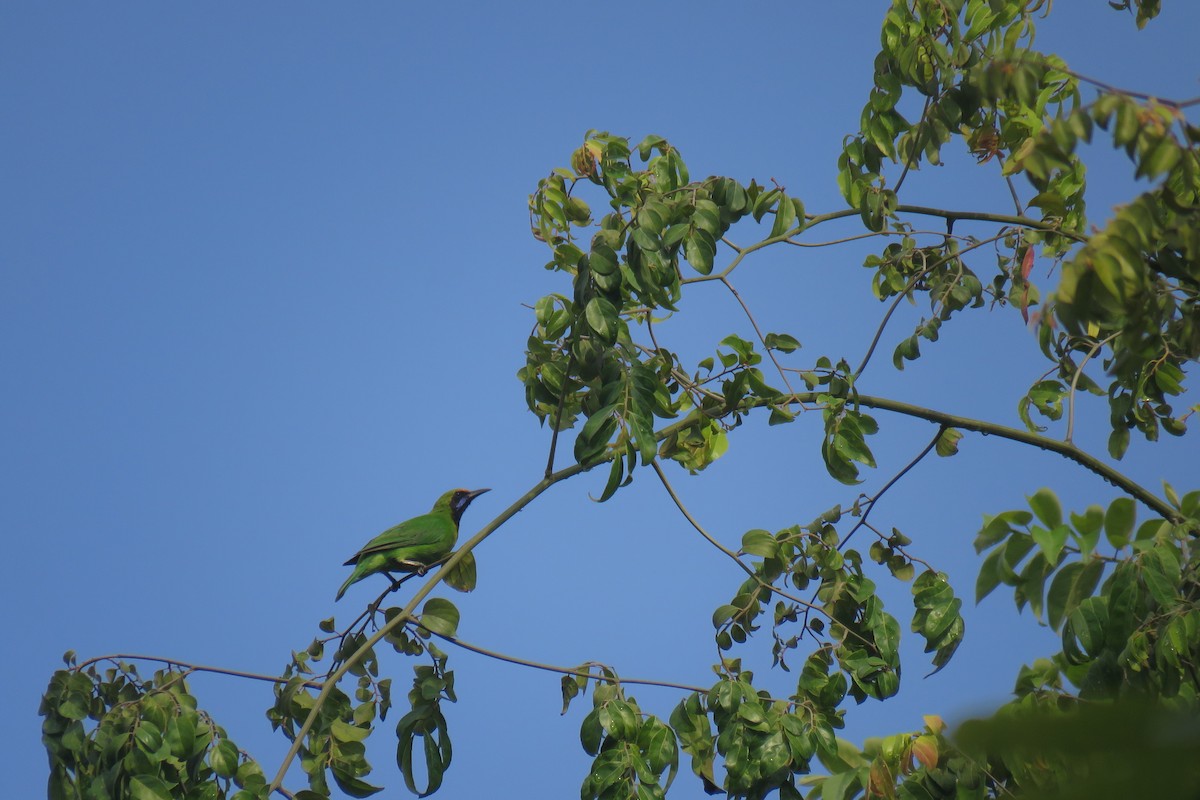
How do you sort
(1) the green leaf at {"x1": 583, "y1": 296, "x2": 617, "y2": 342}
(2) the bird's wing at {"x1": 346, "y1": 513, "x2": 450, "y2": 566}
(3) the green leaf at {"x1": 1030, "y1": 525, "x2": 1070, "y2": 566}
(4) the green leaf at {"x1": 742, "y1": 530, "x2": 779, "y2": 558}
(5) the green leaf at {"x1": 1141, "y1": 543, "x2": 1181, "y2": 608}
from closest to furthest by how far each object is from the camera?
(3) the green leaf at {"x1": 1030, "y1": 525, "x2": 1070, "y2": 566} < (5) the green leaf at {"x1": 1141, "y1": 543, "x2": 1181, "y2": 608} < (1) the green leaf at {"x1": 583, "y1": 296, "x2": 617, "y2": 342} < (4) the green leaf at {"x1": 742, "y1": 530, "x2": 779, "y2": 558} < (2) the bird's wing at {"x1": 346, "y1": 513, "x2": 450, "y2": 566}

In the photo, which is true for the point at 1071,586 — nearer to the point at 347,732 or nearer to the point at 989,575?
the point at 989,575

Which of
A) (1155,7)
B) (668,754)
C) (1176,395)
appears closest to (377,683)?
(668,754)

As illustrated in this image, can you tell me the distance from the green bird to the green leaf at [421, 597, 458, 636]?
1.02m

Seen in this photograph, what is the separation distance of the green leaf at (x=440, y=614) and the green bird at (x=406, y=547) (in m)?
1.02

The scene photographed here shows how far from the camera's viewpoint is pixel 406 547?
184 inches

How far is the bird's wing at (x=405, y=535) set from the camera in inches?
179

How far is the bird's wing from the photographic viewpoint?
456 centimetres

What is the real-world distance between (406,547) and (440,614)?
1.28 metres

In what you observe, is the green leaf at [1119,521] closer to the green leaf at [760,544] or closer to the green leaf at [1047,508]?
the green leaf at [1047,508]

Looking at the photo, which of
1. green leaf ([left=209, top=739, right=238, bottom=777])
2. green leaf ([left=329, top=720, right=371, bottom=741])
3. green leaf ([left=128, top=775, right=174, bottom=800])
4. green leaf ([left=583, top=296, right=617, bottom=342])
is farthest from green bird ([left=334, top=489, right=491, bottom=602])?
green leaf ([left=583, top=296, right=617, bottom=342])

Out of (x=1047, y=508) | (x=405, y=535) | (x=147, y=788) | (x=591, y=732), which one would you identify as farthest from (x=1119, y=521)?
(x=405, y=535)

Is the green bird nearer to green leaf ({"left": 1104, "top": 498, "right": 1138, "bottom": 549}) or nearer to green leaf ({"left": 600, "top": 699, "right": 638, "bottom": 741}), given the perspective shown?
green leaf ({"left": 600, "top": 699, "right": 638, "bottom": 741})

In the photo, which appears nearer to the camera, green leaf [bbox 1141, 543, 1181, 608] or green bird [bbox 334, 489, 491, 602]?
green leaf [bbox 1141, 543, 1181, 608]

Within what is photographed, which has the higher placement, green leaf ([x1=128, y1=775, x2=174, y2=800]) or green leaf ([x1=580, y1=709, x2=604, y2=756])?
green leaf ([x1=128, y1=775, x2=174, y2=800])
